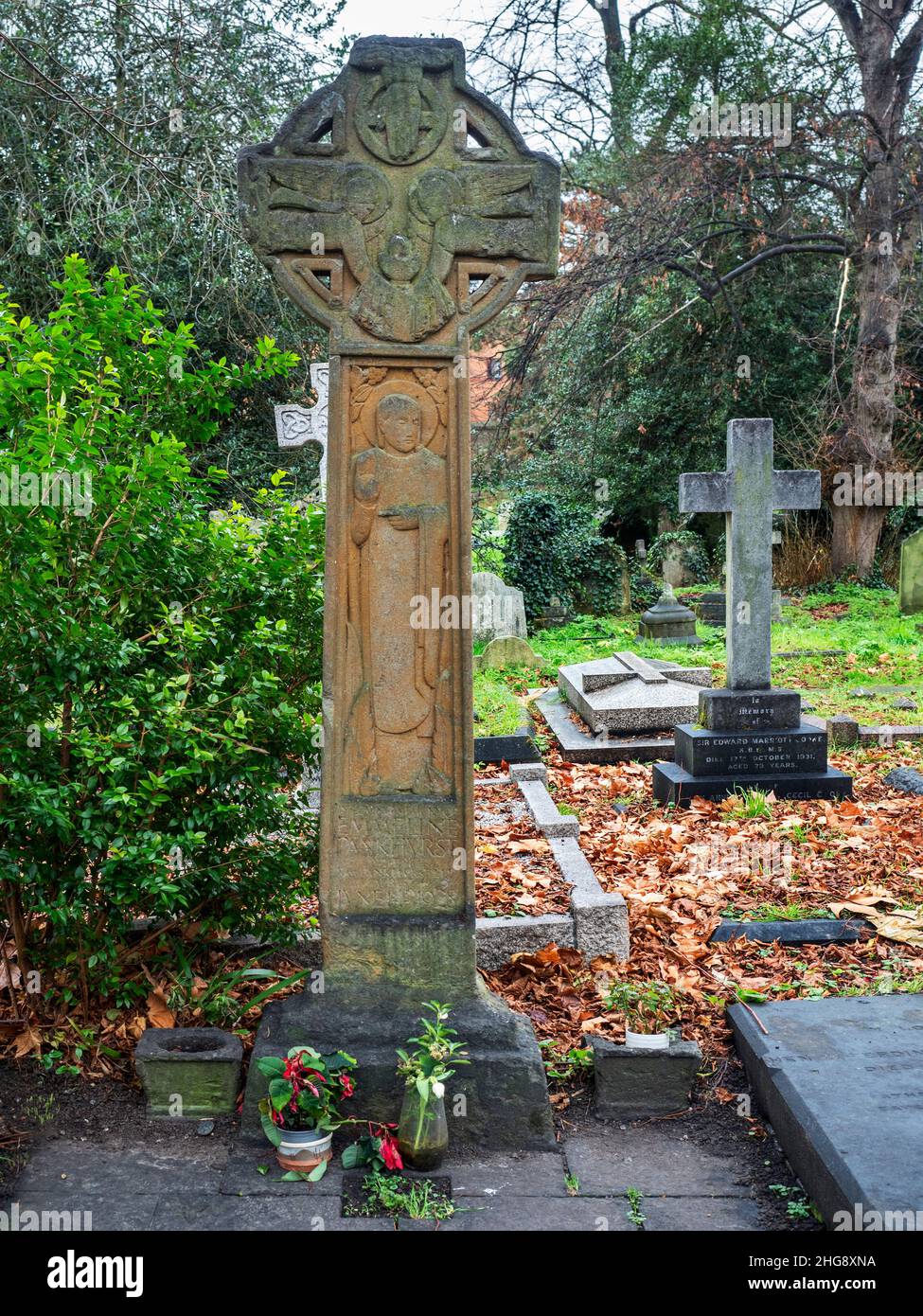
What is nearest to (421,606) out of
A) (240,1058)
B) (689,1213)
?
(240,1058)

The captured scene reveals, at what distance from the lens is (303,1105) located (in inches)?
138

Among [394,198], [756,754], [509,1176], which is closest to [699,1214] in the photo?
[509,1176]

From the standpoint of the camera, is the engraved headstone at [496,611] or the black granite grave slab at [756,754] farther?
the engraved headstone at [496,611]

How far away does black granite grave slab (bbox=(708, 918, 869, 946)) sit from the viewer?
211 inches

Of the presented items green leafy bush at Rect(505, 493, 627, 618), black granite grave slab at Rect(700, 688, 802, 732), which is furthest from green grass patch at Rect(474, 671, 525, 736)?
green leafy bush at Rect(505, 493, 627, 618)

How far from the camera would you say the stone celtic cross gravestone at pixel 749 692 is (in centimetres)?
818

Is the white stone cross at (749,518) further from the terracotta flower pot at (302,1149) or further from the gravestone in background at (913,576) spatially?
the gravestone in background at (913,576)

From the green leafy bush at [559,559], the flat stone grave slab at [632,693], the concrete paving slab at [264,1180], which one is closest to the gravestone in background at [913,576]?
the green leafy bush at [559,559]

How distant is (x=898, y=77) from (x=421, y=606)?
1791 cm

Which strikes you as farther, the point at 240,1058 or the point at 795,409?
the point at 795,409

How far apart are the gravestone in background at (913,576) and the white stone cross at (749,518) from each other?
8.67 m

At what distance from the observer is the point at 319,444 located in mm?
10484

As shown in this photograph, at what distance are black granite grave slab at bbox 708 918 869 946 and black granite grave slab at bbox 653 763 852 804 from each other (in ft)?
8.56

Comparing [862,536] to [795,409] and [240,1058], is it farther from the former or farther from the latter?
[240,1058]
